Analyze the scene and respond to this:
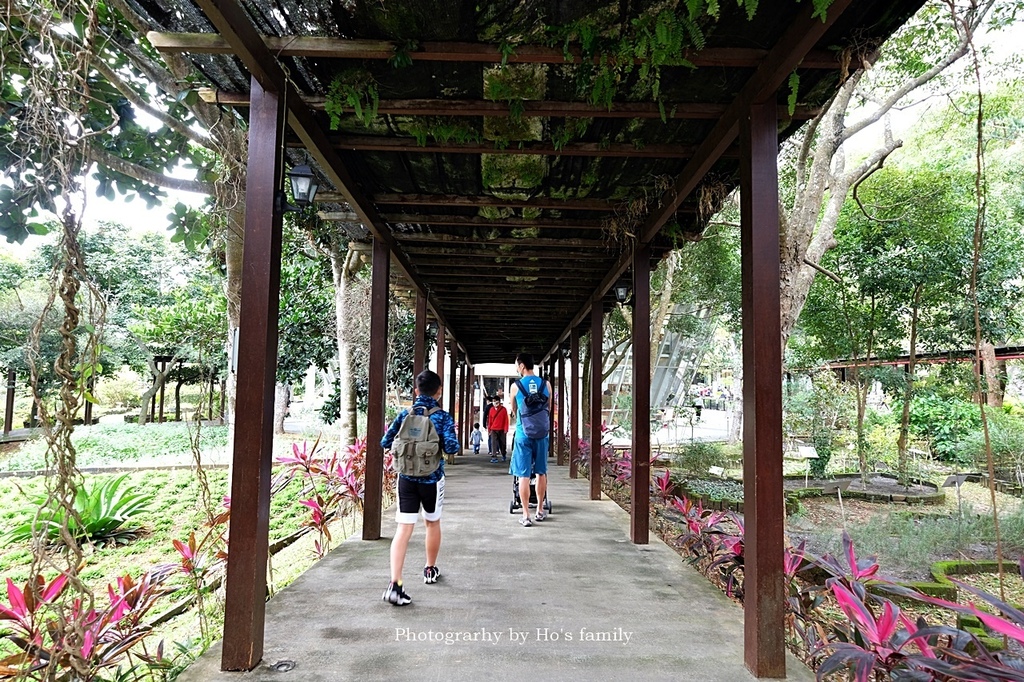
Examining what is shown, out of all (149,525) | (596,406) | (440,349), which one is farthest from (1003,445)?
(149,525)

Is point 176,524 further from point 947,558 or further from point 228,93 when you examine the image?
point 947,558

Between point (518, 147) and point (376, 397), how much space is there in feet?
7.78

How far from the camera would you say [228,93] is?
9.37ft

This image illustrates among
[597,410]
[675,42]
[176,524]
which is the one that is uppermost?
[675,42]

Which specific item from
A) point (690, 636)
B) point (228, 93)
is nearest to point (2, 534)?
point (228, 93)

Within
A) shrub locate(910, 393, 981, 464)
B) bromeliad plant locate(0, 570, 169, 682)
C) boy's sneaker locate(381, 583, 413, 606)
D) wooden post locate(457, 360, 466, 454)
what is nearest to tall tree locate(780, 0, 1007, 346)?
boy's sneaker locate(381, 583, 413, 606)

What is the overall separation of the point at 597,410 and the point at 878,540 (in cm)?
333

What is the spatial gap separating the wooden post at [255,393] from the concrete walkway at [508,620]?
234mm

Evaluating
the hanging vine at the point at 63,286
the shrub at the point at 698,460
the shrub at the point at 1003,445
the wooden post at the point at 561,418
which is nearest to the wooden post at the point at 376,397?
the hanging vine at the point at 63,286

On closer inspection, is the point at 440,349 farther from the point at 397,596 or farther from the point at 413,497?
the point at 397,596

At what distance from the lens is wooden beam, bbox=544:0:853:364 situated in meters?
2.18

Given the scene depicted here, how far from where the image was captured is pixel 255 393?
8.27 ft

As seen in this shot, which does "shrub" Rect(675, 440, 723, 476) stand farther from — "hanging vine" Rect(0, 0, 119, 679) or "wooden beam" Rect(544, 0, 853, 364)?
"hanging vine" Rect(0, 0, 119, 679)

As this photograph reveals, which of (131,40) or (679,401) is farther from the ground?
(131,40)
